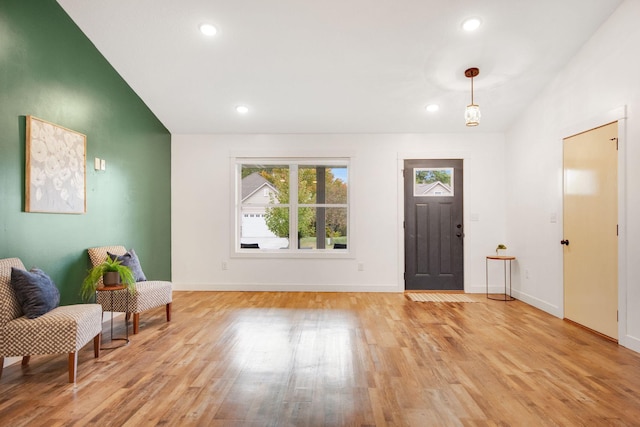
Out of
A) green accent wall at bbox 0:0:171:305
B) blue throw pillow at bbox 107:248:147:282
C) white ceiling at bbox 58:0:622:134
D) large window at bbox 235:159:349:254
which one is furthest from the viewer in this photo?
large window at bbox 235:159:349:254

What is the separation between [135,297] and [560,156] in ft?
16.0

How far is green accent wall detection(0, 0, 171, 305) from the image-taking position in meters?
2.92

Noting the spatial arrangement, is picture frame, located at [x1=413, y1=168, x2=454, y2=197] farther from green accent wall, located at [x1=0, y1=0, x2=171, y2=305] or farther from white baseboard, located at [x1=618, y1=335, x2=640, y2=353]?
green accent wall, located at [x1=0, y1=0, x2=171, y2=305]

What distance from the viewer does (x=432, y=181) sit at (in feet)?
19.2

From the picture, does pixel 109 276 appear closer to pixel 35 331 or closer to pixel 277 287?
pixel 35 331

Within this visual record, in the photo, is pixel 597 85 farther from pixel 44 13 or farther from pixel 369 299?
pixel 44 13

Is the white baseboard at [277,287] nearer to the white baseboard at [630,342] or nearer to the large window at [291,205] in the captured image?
the large window at [291,205]

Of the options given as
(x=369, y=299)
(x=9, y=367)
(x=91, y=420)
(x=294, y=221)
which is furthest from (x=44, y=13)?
(x=369, y=299)

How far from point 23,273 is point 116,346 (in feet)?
3.40

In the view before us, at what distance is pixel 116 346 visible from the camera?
131 inches

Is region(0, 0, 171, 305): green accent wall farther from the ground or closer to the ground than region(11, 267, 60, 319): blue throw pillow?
farther from the ground

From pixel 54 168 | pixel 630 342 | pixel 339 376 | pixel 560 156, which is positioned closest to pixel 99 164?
pixel 54 168

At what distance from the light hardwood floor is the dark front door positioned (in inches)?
62.1

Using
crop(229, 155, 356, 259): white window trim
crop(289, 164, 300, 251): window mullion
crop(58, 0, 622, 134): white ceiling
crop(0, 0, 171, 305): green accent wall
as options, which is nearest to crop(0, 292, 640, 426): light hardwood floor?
crop(0, 0, 171, 305): green accent wall
